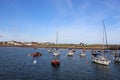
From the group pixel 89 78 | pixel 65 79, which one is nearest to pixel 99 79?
pixel 89 78

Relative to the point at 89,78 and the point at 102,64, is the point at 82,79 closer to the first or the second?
the point at 89,78

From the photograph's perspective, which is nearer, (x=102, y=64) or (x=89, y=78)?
(x=89, y=78)

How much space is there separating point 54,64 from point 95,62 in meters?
22.7

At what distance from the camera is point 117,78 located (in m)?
48.6

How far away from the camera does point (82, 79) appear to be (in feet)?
154

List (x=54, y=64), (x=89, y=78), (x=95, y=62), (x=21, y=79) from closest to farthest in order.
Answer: (x=21, y=79)
(x=89, y=78)
(x=54, y=64)
(x=95, y=62)

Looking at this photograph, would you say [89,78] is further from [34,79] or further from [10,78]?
[10,78]

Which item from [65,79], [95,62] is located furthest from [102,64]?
[65,79]

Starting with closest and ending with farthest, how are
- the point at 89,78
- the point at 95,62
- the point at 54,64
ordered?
the point at 89,78 < the point at 54,64 < the point at 95,62

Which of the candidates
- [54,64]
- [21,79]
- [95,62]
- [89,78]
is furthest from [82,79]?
[95,62]

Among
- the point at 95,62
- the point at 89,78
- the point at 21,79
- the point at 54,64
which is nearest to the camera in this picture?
the point at 21,79

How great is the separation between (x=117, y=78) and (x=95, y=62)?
3210cm

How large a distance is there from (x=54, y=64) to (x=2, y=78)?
27996 mm

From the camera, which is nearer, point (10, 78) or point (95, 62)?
point (10, 78)
